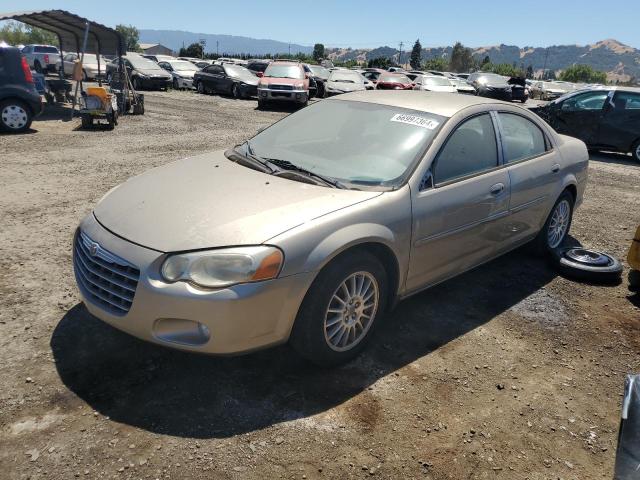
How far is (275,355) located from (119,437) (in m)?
1.07

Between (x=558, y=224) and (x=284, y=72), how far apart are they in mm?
15816

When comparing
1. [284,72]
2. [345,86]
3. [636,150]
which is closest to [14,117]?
[284,72]

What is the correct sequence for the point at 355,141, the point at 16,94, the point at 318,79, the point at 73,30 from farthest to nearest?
the point at 318,79 < the point at 73,30 < the point at 16,94 < the point at 355,141

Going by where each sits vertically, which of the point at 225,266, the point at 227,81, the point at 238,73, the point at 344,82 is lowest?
the point at 225,266

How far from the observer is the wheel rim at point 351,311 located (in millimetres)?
3098

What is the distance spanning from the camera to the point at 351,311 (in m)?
3.21

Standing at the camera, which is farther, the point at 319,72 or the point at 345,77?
the point at 319,72

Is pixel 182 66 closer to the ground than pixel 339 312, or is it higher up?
higher up

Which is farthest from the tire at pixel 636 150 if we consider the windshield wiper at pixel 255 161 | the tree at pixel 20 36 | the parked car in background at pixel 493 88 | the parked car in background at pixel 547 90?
the tree at pixel 20 36

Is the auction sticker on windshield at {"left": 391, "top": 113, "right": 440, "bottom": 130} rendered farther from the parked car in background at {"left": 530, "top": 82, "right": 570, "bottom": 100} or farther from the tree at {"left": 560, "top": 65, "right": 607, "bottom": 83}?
the tree at {"left": 560, "top": 65, "right": 607, "bottom": 83}

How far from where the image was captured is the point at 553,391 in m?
3.21

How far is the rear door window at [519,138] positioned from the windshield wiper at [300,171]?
1.67 m

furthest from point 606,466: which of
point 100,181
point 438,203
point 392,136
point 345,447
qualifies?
point 100,181

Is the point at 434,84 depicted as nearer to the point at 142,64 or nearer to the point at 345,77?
the point at 345,77
